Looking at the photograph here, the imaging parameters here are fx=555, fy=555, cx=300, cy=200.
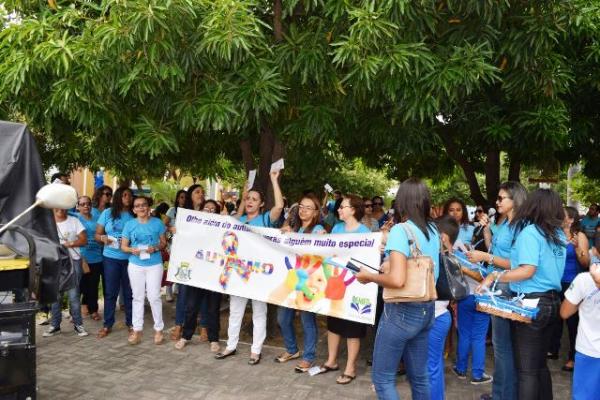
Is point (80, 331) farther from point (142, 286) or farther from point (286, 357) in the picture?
point (286, 357)

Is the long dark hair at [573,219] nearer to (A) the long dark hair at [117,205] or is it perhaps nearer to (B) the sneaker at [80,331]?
(A) the long dark hair at [117,205]

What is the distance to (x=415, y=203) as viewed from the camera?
3.80 m

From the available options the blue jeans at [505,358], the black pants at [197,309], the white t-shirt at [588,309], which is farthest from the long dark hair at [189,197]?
the white t-shirt at [588,309]

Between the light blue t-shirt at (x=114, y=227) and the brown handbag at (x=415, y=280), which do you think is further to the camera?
the light blue t-shirt at (x=114, y=227)

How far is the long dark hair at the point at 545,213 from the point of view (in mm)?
4047

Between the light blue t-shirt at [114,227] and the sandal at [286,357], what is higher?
the light blue t-shirt at [114,227]

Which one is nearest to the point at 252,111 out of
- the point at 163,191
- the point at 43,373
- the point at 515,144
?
the point at 43,373

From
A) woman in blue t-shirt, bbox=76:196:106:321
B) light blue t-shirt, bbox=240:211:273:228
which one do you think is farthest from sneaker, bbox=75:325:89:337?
light blue t-shirt, bbox=240:211:273:228

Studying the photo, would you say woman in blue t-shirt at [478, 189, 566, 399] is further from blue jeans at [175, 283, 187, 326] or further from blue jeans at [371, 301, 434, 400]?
blue jeans at [175, 283, 187, 326]

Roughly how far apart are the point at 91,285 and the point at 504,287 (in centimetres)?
593

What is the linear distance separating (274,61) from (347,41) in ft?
2.61

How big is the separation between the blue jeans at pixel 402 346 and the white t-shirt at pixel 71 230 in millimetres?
4852

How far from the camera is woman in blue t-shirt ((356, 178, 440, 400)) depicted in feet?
11.9

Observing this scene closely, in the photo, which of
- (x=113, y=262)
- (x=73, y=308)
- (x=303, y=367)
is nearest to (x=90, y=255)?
(x=113, y=262)
